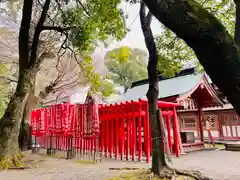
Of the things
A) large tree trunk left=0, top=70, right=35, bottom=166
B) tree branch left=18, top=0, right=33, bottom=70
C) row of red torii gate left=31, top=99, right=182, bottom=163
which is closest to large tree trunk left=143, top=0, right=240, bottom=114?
row of red torii gate left=31, top=99, right=182, bottom=163

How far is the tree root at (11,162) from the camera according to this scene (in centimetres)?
649

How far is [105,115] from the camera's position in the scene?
911 centimetres

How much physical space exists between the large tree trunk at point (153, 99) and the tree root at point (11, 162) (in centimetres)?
455

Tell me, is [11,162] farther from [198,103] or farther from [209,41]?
[198,103]

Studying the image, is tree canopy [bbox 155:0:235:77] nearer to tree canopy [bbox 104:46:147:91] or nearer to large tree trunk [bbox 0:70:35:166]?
large tree trunk [bbox 0:70:35:166]

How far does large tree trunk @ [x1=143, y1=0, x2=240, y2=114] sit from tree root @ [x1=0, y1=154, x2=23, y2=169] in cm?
661

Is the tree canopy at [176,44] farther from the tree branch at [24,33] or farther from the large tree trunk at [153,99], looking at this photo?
the tree branch at [24,33]

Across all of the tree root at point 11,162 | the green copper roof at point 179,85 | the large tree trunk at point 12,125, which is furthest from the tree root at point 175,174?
the green copper roof at point 179,85

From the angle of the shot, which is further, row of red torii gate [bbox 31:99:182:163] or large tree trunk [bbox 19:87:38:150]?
large tree trunk [bbox 19:87:38:150]

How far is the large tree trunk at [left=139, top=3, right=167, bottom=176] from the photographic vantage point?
477cm

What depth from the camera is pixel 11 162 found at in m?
6.76

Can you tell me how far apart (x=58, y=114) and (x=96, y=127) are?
257cm

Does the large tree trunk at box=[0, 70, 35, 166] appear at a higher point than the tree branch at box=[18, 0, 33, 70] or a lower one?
lower

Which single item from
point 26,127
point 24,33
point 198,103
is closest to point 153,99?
point 24,33
